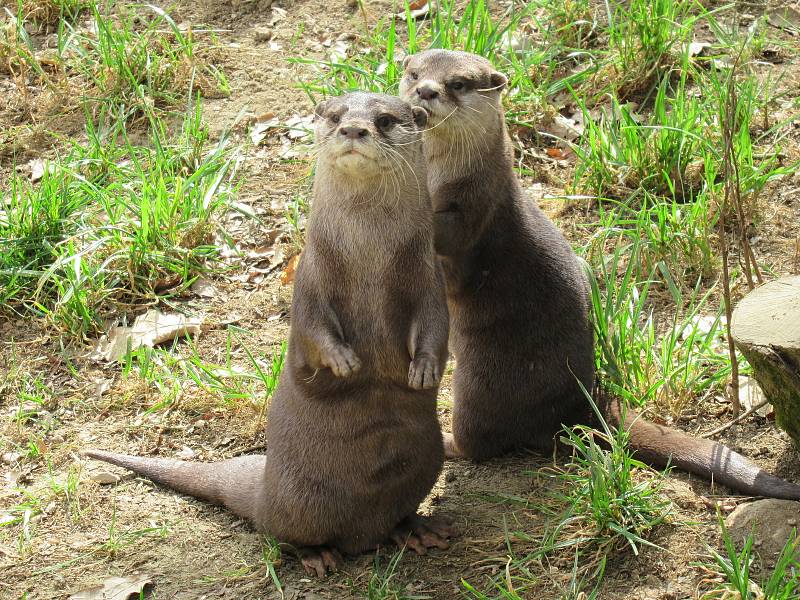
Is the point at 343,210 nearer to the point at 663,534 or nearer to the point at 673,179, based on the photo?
the point at 663,534

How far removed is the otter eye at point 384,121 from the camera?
9.54 feet

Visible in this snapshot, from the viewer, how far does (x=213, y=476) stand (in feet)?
11.0

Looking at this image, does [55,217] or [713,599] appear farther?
[55,217]

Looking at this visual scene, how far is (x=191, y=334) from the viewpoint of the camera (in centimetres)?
422

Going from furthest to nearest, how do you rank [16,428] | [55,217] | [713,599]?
[55,217], [16,428], [713,599]

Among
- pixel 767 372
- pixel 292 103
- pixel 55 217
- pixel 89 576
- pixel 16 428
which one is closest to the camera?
pixel 767 372

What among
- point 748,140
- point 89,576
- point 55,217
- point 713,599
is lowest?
point 89,576

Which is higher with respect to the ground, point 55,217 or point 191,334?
point 55,217

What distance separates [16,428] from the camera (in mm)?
3828

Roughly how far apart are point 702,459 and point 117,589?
1.68 metres

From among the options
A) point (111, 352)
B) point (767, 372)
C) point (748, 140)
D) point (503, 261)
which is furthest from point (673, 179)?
point (111, 352)

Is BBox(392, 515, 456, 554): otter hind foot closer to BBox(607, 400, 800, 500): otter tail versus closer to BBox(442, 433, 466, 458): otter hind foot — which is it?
BBox(442, 433, 466, 458): otter hind foot

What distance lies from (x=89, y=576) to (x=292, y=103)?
269 cm

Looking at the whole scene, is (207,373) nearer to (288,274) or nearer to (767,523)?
(288,274)
